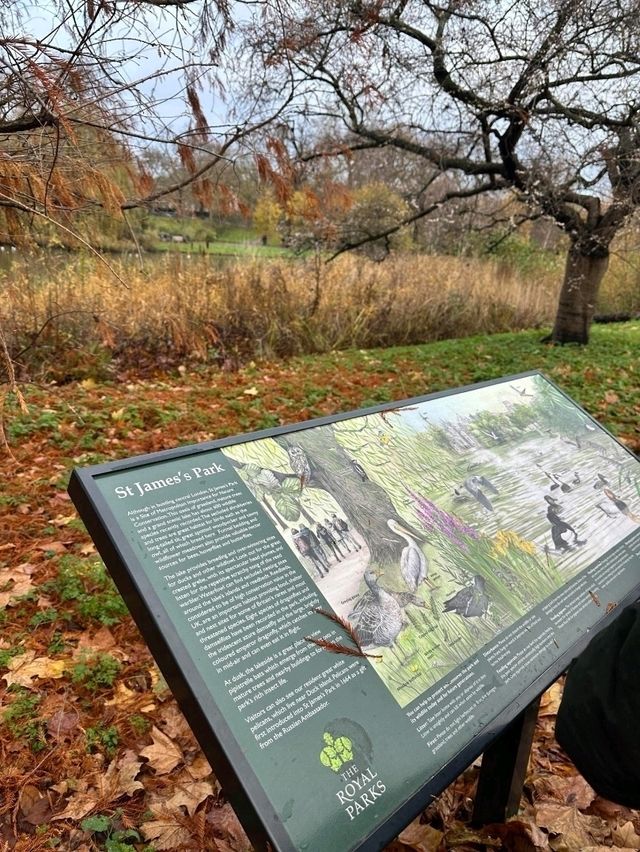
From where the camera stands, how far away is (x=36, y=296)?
7391 millimetres

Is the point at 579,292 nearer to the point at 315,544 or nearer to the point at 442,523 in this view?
the point at 442,523

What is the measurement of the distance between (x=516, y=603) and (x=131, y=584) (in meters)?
1.11

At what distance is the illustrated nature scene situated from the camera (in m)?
1.43

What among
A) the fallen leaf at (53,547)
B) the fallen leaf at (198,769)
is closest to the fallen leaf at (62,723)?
the fallen leaf at (198,769)

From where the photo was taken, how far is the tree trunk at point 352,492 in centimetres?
157

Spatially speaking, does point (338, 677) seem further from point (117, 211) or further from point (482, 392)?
point (117, 211)

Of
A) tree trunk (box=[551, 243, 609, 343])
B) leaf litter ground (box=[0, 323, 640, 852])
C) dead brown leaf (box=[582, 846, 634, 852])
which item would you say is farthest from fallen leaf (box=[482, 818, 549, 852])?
tree trunk (box=[551, 243, 609, 343])

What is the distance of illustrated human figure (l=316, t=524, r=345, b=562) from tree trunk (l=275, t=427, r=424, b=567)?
3.7 inches

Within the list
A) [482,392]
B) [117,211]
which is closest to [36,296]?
[117,211]

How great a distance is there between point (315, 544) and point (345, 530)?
0.38ft

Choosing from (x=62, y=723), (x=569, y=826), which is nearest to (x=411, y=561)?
(x=569, y=826)

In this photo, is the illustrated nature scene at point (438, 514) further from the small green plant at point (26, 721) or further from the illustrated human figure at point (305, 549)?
the small green plant at point (26, 721)

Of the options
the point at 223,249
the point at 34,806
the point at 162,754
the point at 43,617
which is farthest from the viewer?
the point at 223,249

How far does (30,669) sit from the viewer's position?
2.43m
